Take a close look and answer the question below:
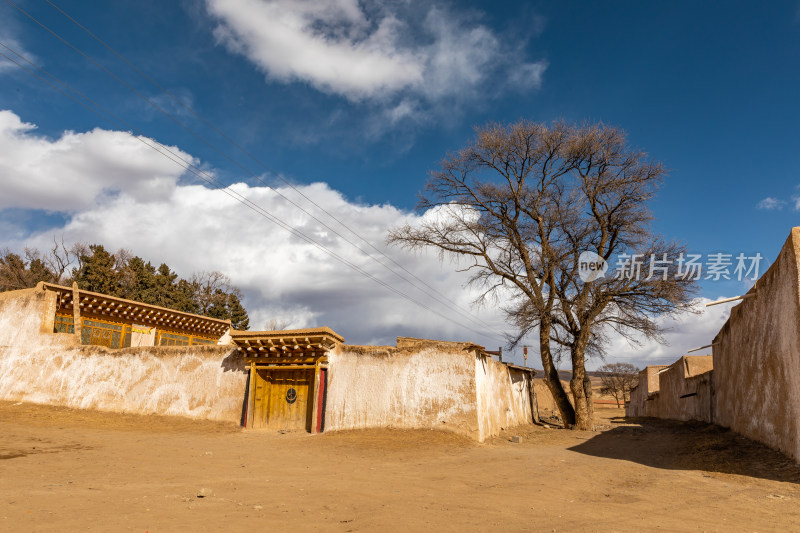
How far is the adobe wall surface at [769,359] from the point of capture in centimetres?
862

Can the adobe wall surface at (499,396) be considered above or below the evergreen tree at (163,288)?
below

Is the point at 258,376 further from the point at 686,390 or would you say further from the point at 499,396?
the point at 686,390

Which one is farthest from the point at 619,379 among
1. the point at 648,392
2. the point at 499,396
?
the point at 499,396

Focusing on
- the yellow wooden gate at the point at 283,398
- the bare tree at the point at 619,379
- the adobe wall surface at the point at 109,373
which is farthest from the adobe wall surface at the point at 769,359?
the bare tree at the point at 619,379

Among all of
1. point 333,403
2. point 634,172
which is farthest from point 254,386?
point 634,172

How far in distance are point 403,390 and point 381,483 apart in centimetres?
668

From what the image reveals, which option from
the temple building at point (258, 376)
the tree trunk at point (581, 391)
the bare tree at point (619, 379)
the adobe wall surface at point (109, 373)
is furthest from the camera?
the bare tree at point (619, 379)

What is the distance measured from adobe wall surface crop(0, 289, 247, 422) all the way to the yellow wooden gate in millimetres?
714

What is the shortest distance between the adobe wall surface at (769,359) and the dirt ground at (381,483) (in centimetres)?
60

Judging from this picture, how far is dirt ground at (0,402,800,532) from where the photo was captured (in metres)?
5.50

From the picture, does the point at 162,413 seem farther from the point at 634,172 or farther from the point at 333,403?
the point at 634,172

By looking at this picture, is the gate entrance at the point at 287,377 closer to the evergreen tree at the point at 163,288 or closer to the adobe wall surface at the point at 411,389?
the adobe wall surface at the point at 411,389

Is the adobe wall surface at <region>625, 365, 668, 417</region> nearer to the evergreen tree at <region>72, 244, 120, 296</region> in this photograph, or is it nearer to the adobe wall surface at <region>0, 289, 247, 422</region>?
the adobe wall surface at <region>0, 289, 247, 422</region>

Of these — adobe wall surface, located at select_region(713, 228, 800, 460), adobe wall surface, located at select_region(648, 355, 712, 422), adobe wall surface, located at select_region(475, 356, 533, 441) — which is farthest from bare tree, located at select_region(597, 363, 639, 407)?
adobe wall surface, located at select_region(713, 228, 800, 460)
